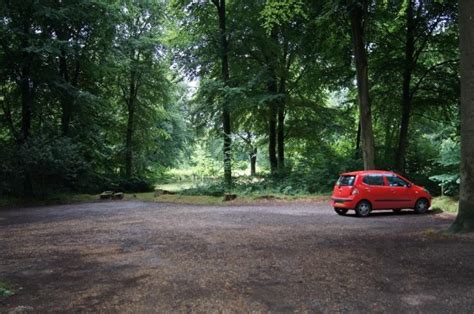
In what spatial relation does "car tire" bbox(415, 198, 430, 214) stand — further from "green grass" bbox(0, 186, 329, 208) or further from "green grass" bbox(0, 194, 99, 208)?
"green grass" bbox(0, 194, 99, 208)

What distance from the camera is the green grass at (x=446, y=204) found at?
17578mm

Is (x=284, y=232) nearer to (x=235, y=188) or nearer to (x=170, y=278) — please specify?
(x=170, y=278)

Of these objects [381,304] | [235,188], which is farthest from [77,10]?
[381,304]

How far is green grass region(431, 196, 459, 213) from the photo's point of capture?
17578 mm

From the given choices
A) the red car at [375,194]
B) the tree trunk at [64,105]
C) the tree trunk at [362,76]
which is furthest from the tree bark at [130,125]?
the red car at [375,194]

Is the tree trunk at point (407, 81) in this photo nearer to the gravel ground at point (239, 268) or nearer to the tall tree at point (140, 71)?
the gravel ground at point (239, 268)

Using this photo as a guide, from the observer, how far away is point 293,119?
3138 centimetres

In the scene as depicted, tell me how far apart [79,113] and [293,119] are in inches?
554

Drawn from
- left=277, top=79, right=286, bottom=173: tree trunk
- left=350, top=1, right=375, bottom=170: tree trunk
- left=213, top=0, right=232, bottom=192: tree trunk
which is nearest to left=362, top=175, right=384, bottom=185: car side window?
left=350, top=1, right=375, bottom=170: tree trunk

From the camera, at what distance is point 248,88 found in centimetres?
2688

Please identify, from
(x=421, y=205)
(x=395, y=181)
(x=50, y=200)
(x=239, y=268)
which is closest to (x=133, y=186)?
(x=50, y=200)

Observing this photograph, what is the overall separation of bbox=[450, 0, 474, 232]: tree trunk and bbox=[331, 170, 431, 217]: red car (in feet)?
19.7

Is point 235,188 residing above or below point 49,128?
below

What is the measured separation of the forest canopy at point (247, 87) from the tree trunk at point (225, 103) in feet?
0.29
